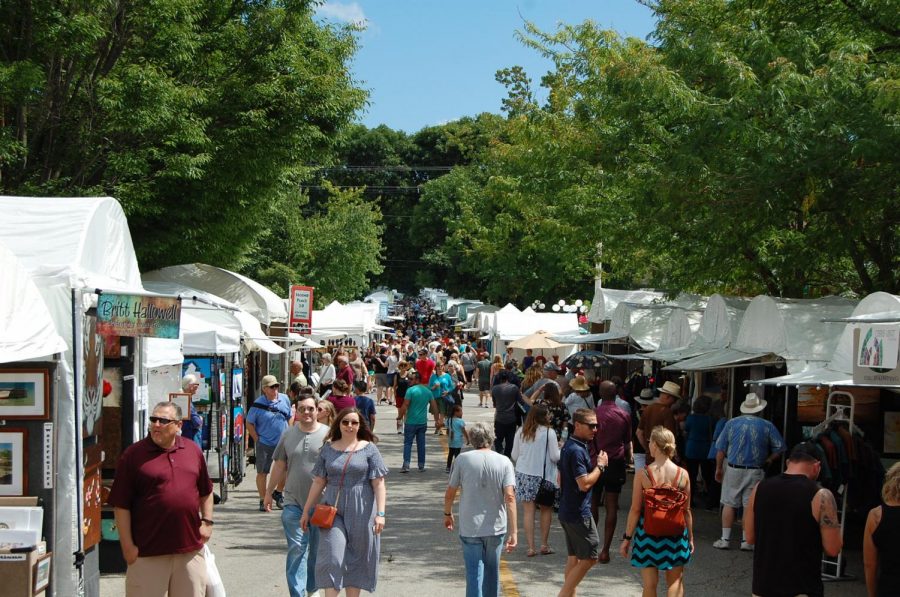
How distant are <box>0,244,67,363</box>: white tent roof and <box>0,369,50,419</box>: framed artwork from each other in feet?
1.63

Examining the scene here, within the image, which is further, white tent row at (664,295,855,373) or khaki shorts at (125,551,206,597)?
white tent row at (664,295,855,373)

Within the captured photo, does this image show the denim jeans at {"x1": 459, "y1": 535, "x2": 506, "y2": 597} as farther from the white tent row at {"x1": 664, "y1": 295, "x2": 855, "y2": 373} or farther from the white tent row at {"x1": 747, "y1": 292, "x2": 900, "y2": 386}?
the white tent row at {"x1": 664, "y1": 295, "x2": 855, "y2": 373}

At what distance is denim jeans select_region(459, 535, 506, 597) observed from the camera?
307 inches

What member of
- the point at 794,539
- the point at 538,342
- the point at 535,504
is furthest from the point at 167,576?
the point at 538,342

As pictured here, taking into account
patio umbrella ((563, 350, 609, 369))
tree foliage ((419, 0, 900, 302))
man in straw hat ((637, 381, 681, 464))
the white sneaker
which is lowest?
the white sneaker

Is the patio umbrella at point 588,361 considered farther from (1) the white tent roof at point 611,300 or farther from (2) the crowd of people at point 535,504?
(2) the crowd of people at point 535,504

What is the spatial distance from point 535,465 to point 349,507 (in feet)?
12.9

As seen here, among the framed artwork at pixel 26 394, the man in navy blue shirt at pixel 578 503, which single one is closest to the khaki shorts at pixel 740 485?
the man in navy blue shirt at pixel 578 503

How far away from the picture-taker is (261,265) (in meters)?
38.8

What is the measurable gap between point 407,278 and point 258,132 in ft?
222

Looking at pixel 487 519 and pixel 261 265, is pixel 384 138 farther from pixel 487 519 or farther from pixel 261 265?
pixel 487 519

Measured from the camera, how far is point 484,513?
7.79m

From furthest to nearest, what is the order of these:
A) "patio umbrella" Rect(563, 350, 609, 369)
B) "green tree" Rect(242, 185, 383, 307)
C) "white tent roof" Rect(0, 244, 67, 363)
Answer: "green tree" Rect(242, 185, 383, 307)
"patio umbrella" Rect(563, 350, 609, 369)
"white tent roof" Rect(0, 244, 67, 363)

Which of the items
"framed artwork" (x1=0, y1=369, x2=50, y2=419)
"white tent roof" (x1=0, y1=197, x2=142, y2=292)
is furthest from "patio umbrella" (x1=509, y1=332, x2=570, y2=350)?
"framed artwork" (x1=0, y1=369, x2=50, y2=419)
